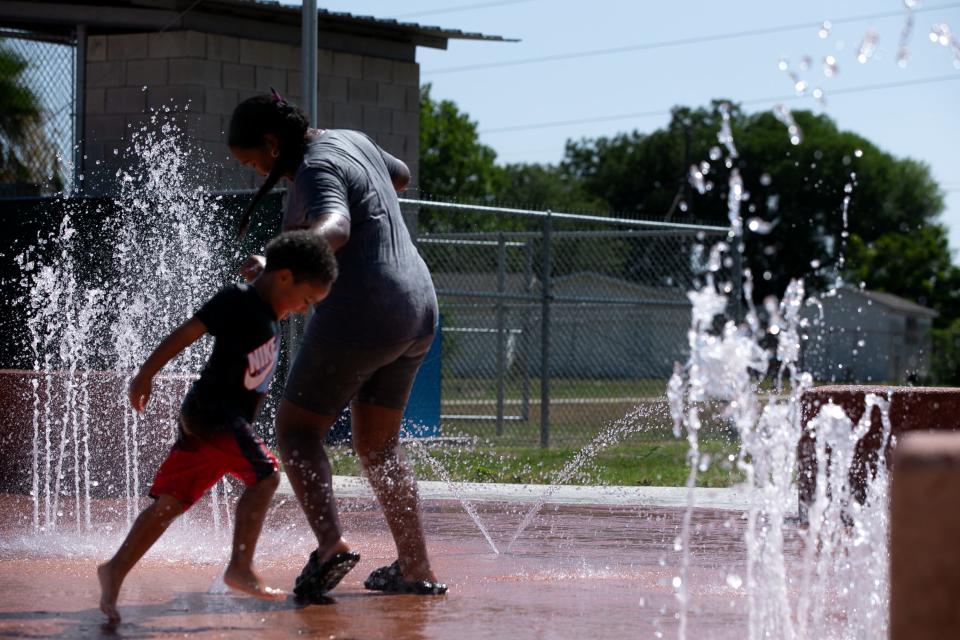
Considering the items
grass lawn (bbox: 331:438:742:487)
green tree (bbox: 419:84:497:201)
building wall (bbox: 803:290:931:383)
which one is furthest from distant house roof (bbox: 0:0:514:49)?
green tree (bbox: 419:84:497:201)

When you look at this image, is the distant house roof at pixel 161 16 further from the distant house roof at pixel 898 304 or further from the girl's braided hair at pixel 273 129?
the distant house roof at pixel 898 304

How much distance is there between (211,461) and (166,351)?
38cm

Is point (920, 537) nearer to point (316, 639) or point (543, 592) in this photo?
point (316, 639)

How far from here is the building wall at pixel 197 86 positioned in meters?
13.2

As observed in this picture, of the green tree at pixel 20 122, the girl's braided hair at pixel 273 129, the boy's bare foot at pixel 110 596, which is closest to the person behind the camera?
the boy's bare foot at pixel 110 596

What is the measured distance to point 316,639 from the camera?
12.8 feet

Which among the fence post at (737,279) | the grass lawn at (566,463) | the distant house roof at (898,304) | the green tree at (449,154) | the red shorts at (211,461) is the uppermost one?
the green tree at (449,154)

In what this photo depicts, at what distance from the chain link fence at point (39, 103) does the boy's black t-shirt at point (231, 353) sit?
10229mm

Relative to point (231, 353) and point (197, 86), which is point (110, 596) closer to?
point (231, 353)

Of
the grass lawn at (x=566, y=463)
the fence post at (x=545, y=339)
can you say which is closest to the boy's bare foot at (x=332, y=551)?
the grass lawn at (x=566, y=463)

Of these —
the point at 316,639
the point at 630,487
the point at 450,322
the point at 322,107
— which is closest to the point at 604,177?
the point at 450,322

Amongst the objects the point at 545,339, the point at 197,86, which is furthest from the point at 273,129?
the point at 197,86

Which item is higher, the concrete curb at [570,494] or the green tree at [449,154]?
the green tree at [449,154]

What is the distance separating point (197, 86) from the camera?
43.5 feet
